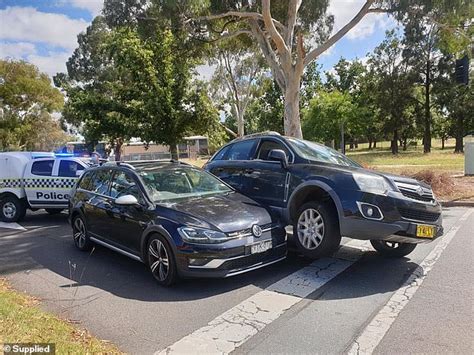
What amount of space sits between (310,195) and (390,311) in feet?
6.93

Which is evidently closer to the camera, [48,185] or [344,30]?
[48,185]

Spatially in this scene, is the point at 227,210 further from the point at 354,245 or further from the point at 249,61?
the point at 249,61

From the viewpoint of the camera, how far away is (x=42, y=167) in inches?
388

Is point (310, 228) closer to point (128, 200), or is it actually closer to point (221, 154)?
point (128, 200)

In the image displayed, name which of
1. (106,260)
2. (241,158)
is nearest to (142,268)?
(106,260)

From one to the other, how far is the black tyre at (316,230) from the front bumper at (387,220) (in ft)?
0.68

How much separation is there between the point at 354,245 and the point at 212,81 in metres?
30.6

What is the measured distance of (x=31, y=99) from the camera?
3994 cm

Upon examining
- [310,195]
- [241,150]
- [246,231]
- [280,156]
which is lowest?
[246,231]

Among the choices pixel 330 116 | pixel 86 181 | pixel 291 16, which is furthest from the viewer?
pixel 330 116

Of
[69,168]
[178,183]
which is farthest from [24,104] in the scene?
[178,183]

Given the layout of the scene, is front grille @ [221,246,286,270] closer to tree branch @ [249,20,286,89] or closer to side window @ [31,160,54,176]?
side window @ [31,160,54,176]

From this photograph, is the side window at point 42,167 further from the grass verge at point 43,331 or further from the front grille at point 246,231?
the front grille at point 246,231

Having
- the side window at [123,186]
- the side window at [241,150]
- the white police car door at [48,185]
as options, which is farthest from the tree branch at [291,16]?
the side window at [123,186]
